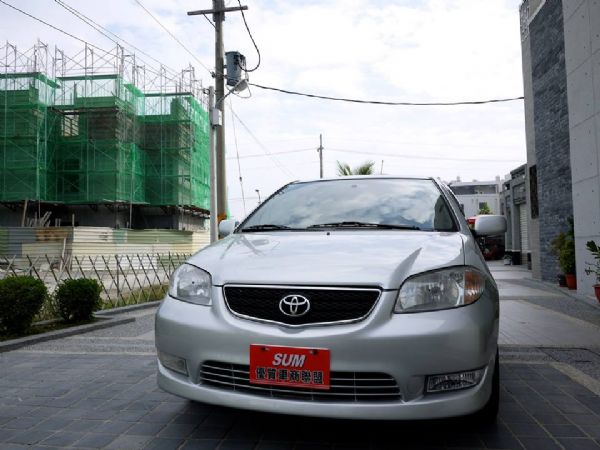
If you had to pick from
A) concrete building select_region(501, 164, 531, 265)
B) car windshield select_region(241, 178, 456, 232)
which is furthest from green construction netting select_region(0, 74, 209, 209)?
car windshield select_region(241, 178, 456, 232)

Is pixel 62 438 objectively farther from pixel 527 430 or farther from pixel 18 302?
pixel 18 302

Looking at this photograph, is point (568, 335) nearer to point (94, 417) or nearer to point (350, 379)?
point (350, 379)

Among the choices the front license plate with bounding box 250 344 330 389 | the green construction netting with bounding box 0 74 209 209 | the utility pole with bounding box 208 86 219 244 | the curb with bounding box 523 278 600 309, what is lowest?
the curb with bounding box 523 278 600 309

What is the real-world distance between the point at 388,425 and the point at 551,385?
62.7 inches

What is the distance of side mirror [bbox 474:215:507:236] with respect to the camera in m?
3.66

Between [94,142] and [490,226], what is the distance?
26.2 m

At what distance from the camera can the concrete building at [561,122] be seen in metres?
8.23

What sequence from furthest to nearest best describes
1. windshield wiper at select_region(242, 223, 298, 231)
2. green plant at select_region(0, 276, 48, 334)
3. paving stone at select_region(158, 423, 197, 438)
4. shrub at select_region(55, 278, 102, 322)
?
shrub at select_region(55, 278, 102, 322) < green plant at select_region(0, 276, 48, 334) < windshield wiper at select_region(242, 223, 298, 231) < paving stone at select_region(158, 423, 197, 438)

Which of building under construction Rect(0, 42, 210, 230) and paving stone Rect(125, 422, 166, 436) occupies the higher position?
building under construction Rect(0, 42, 210, 230)

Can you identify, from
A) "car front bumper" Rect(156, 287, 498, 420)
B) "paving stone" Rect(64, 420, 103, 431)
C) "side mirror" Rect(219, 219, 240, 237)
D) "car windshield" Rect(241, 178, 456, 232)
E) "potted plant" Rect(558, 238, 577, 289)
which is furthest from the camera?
"potted plant" Rect(558, 238, 577, 289)

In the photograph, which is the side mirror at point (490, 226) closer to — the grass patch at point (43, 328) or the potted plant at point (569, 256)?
the grass patch at point (43, 328)

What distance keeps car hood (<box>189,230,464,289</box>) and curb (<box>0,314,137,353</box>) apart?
3369 millimetres

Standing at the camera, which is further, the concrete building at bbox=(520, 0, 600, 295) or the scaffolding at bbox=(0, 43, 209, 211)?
the scaffolding at bbox=(0, 43, 209, 211)

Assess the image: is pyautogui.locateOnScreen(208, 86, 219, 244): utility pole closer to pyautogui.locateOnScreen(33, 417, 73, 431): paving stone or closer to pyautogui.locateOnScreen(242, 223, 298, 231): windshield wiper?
pyautogui.locateOnScreen(242, 223, 298, 231): windshield wiper
